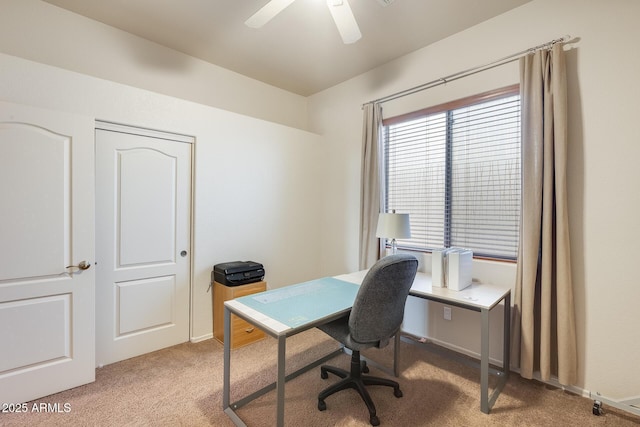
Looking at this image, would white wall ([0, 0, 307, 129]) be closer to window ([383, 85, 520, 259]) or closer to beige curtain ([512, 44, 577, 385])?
window ([383, 85, 520, 259])

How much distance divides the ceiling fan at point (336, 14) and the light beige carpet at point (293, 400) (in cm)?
248

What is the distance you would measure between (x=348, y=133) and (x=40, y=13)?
2942mm

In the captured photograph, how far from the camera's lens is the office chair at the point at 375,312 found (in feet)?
5.29

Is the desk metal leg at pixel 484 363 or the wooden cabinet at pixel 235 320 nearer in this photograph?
the desk metal leg at pixel 484 363

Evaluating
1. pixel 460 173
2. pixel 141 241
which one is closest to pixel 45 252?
pixel 141 241

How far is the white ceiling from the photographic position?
228cm

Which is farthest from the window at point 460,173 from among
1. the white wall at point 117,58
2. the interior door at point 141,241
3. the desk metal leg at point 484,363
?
the interior door at point 141,241

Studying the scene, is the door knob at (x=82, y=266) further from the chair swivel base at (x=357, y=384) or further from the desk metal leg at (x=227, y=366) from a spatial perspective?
the chair swivel base at (x=357, y=384)

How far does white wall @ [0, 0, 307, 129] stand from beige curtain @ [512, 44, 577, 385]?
9.37 feet

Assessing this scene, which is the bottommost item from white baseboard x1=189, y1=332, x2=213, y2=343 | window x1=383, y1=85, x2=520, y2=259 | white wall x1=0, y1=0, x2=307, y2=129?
white baseboard x1=189, y1=332, x2=213, y2=343

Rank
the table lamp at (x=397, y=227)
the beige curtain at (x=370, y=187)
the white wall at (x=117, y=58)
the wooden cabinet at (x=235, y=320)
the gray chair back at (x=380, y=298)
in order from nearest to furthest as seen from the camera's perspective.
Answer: the gray chair back at (x=380, y=298), the white wall at (x=117, y=58), the table lamp at (x=397, y=227), the wooden cabinet at (x=235, y=320), the beige curtain at (x=370, y=187)

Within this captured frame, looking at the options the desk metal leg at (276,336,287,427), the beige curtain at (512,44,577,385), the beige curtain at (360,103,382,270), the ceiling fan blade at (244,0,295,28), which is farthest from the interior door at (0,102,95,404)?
the beige curtain at (512,44,577,385)

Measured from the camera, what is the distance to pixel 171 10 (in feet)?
7.71

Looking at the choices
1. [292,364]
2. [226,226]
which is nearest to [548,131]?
[292,364]
